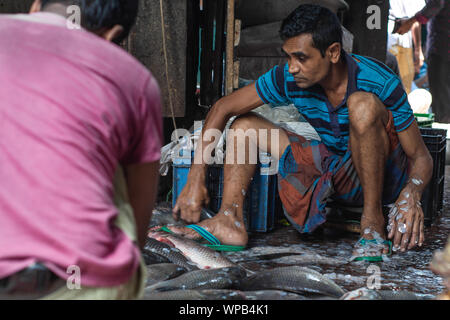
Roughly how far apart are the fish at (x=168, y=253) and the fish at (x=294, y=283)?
497 mm

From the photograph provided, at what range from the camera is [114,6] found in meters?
1.48

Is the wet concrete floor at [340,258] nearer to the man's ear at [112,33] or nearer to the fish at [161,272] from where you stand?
the fish at [161,272]

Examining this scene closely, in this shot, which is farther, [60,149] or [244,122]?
[244,122]

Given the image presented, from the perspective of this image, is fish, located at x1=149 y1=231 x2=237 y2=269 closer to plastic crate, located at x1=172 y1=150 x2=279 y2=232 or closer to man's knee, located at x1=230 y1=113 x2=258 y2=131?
plastic crate, located at x1=172 y1=150 x2=279 y2=232

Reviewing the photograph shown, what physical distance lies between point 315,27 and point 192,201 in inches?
51.7

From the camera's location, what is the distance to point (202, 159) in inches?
136

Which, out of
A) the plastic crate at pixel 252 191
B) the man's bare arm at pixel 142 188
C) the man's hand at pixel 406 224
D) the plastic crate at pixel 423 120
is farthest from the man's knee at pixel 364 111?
the plastic crate at pixel 423 120

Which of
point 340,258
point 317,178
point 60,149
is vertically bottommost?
point 340,258

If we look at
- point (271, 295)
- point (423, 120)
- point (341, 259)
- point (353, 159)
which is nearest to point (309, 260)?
point (341, 259)

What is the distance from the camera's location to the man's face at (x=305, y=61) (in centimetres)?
329

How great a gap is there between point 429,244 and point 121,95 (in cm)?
297

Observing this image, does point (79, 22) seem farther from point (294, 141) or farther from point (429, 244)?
point (429, 244)

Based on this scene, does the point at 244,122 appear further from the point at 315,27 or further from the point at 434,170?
the point at 434,170

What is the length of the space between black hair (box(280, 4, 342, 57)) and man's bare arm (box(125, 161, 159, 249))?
2.01 meters
